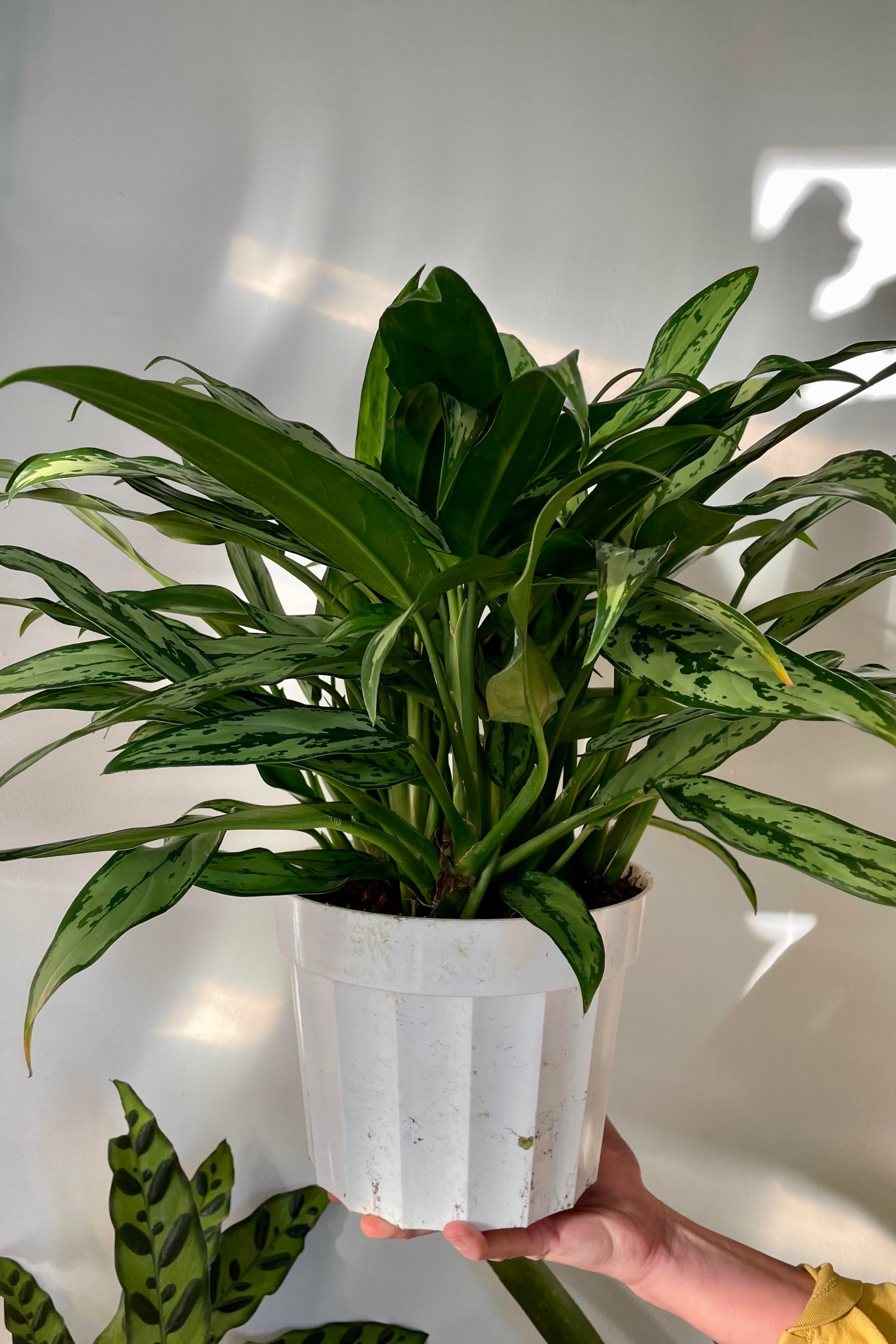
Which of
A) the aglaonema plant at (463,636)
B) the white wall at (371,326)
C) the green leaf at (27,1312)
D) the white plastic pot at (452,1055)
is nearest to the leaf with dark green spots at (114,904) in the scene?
the aglaonema plant at (463,636)

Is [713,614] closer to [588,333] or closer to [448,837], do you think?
[448,837]

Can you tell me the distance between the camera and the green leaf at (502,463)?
0.39m

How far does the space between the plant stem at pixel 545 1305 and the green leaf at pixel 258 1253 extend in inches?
7.3

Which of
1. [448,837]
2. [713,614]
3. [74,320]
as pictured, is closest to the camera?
[713,614]

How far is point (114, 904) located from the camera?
0.44 metres

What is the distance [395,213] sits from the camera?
0.90 meters

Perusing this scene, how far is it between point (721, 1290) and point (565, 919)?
0.48m

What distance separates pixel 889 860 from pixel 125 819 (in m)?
0.70

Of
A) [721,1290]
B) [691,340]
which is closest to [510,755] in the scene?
[691,340]

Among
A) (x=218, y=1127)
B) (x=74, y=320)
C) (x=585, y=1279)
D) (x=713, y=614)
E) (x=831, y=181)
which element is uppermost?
(x=831, y=181)

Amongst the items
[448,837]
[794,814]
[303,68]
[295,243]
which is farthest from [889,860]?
[303,68]

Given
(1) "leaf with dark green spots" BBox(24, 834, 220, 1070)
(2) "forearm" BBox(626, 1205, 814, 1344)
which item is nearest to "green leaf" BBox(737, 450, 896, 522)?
(1) "leaf with dark green spots" BBox(24, 834, 220, 1070)

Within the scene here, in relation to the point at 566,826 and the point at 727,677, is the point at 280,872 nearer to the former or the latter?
the point at 566,826

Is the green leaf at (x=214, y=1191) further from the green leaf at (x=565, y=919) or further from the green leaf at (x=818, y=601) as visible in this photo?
the green leaf at (x=818, y=601)
